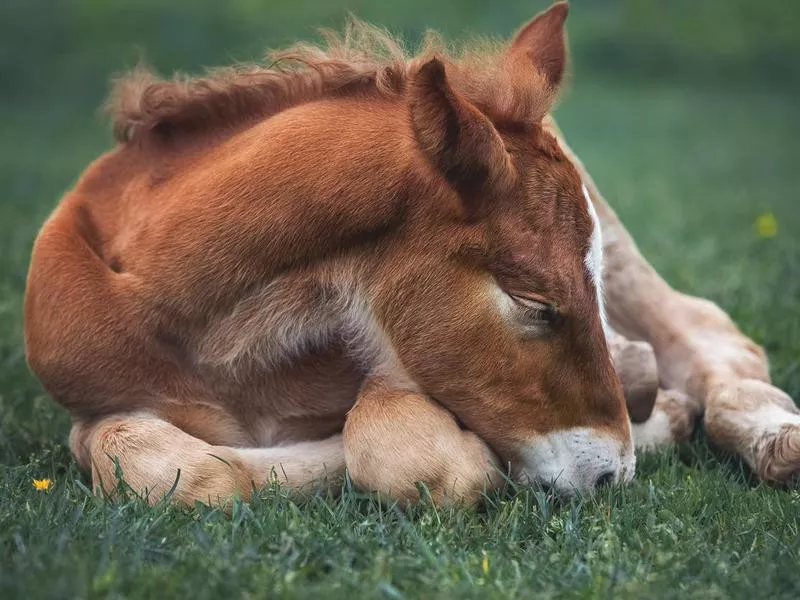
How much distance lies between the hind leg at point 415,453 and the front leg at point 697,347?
103cm

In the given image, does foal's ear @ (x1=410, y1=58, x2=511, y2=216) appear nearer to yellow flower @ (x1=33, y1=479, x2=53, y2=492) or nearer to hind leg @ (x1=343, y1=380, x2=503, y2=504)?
hind leg @ (x1=343, y1=380, x2=503, y2=504)

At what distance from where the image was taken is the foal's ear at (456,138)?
2971mm

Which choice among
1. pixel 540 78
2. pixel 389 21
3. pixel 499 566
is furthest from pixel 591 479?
pixel 389 21

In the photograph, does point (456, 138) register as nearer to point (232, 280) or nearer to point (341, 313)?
point (341, 313)

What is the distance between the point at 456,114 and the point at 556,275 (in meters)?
0.54

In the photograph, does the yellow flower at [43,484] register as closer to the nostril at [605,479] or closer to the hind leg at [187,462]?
the hind leg at [187,462]

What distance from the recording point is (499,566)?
8.78 feet

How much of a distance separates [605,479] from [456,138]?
1102 mm

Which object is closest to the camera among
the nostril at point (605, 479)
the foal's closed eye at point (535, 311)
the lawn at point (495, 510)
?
the lawn at point (495, 510)

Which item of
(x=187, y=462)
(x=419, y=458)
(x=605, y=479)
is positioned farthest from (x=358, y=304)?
(x=605, y=479)

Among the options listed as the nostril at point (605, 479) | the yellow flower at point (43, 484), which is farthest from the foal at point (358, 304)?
the yellow flower at point (43, 484)

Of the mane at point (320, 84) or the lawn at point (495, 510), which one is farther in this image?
the mane at point (320, 84)

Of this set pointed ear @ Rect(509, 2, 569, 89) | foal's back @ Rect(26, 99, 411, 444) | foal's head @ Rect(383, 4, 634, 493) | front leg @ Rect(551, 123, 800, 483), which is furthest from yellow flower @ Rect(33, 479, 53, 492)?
front leg @ Rect(551, 123, 800, 483)

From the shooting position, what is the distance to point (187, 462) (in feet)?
10.4
